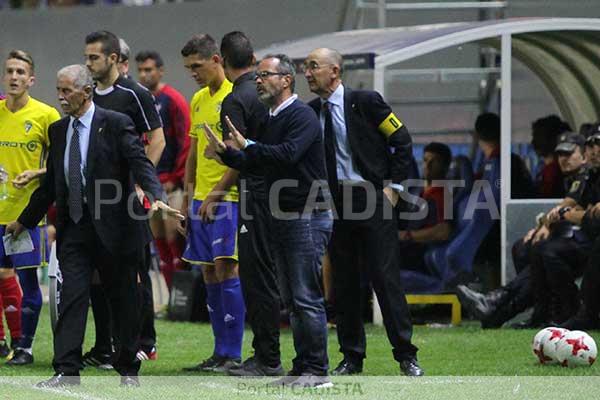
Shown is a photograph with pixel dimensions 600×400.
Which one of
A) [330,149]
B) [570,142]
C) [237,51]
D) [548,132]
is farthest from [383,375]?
[548,132]

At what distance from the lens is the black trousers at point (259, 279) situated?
31.3 feet

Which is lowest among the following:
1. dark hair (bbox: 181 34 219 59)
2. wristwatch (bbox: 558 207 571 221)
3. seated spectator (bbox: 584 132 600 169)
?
wristwatch (bbox: 558 207 571 221)

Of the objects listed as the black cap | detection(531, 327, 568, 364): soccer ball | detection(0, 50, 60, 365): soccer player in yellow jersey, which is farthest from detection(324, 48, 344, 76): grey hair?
the black cap

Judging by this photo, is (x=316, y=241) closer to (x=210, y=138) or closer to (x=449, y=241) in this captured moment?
(x=210, y=138)

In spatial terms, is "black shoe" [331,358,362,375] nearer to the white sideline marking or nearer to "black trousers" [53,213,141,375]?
"black trousers" [53,213,141,375]

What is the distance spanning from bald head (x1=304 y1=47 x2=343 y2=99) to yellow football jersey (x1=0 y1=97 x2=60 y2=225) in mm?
2165

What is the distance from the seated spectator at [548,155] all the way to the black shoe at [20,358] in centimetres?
562

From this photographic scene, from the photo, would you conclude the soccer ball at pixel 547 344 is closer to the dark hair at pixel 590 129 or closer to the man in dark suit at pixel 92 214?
the dark hair at pixel 590 129

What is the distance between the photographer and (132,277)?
30.2 ft

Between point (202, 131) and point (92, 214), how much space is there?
176 centimetres

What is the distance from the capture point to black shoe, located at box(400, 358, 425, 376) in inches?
383

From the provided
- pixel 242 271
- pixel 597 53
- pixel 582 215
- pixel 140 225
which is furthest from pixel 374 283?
pixel 597 53

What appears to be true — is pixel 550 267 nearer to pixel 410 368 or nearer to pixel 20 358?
pixel 410 368

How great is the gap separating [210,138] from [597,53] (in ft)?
23.2
